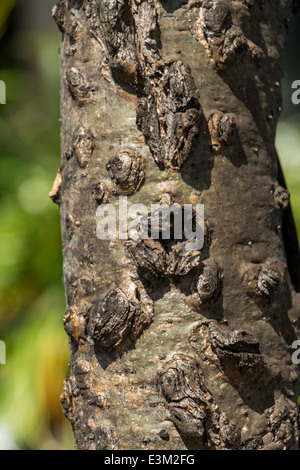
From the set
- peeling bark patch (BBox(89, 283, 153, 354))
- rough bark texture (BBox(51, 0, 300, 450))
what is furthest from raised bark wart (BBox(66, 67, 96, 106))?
peeling bark patch (BBox(89, 283, 153, 354))

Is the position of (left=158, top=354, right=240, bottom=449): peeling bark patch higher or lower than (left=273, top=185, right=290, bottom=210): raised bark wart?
lower

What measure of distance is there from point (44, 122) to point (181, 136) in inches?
84.1

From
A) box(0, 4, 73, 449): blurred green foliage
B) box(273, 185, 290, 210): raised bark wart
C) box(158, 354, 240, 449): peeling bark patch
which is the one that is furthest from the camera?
box(0, 4, 73, 449): blurred green foliage

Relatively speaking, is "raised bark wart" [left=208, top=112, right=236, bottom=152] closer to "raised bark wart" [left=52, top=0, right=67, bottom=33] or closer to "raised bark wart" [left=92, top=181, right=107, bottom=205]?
"raised bark wart" [left=92, top=181, right=107, bottom=205]

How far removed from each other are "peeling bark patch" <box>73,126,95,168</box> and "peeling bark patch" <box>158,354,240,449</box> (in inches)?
9.8

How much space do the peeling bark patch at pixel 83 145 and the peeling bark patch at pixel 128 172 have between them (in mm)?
45

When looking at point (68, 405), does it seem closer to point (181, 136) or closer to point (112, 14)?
point (181, 136)

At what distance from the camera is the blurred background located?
6.54ft

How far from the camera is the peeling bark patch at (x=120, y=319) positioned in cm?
53

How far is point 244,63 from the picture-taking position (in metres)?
0.59

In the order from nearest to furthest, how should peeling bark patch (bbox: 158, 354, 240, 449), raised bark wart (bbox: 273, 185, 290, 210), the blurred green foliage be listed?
1. peeling bark patch (bbox: 158, 354, 240, 449)
2. raised bark wart (bbox: 273, 185, 290, 210)
3. the blurred green foliage

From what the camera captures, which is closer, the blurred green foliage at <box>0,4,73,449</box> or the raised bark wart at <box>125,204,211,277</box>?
the raised bark wart at <box>125,204,211,277</box>

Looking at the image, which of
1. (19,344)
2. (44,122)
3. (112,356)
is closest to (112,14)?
(112,356)

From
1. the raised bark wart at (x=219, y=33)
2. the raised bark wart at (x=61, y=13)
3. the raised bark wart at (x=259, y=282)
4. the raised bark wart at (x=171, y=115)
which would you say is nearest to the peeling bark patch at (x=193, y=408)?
the raised bark wart at (x=259, y=282)
